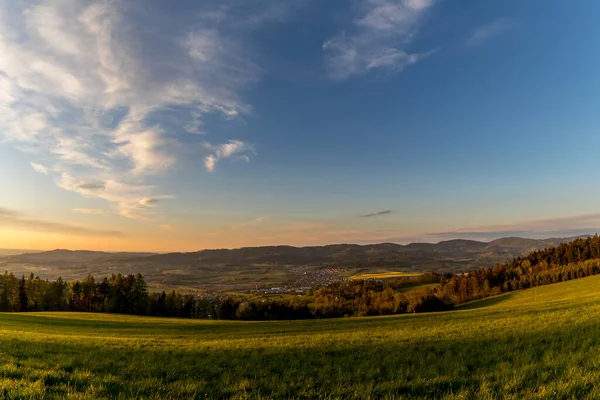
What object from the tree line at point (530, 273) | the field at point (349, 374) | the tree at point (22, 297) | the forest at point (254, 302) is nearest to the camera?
the field at point (349, 374)

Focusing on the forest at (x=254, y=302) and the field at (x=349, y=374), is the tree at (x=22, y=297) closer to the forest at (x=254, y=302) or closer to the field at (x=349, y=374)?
the forest at (x=254, y=302)

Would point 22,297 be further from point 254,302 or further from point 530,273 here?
point 530,273

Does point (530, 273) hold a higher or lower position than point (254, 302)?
higher

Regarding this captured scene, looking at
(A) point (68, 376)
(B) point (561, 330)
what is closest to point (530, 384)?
(B) point (561, 330)

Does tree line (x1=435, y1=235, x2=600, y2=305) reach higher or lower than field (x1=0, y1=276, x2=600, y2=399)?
lower

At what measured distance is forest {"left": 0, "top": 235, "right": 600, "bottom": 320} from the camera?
302ft

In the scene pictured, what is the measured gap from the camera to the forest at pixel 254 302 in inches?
3627

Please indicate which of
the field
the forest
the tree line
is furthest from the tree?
the tree line

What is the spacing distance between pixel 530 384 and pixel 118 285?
10687 cm

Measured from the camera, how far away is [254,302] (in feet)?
364

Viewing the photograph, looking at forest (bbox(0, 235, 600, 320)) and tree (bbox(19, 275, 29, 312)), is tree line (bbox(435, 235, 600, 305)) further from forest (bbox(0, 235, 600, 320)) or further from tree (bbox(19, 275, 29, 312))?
tree (bbox(19, 275, 29, 312))

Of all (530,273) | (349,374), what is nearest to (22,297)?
(349,374)

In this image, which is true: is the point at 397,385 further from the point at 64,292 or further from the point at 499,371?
the point at 64,292

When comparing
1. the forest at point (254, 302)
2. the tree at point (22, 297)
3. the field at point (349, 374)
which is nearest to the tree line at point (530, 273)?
the forest at point (254, 302)
